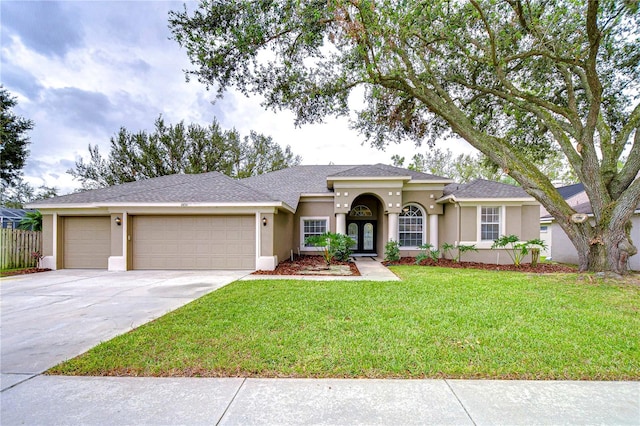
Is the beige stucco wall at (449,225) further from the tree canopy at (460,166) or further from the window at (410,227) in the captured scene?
the tree canopy at (460,166)

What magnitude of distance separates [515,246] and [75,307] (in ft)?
45.4

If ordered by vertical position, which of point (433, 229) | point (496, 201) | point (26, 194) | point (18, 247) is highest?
point (26, 194)

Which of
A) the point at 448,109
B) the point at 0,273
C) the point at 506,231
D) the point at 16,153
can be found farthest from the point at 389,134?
the point at 16,153

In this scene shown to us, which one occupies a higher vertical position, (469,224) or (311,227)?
(469,224)

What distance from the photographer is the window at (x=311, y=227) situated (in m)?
14.7

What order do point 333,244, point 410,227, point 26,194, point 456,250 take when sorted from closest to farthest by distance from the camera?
point 333,244 → point 456,250 → point 410,227 → point 26,194

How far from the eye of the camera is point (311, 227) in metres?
14.8

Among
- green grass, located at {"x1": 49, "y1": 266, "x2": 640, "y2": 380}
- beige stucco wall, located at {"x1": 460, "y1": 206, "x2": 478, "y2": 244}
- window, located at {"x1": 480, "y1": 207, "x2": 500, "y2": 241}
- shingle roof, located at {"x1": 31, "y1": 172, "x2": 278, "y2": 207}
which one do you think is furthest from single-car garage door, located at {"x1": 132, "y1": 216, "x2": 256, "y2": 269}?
window, located at {"x1": 480, "y1": 207, "x2": 500, "y2": 241}

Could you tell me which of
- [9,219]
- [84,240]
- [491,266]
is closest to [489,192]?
[491,266]

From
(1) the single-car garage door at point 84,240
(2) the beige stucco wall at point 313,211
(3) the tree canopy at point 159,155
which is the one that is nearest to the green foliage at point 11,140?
(3) the tree canopy at point 159,155

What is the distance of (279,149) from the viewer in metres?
31.3

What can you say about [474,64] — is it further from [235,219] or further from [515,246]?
[235,219]

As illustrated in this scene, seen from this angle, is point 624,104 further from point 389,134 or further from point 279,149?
point 279,149

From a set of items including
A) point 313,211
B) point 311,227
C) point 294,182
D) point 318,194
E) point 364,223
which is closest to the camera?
point 318,194
